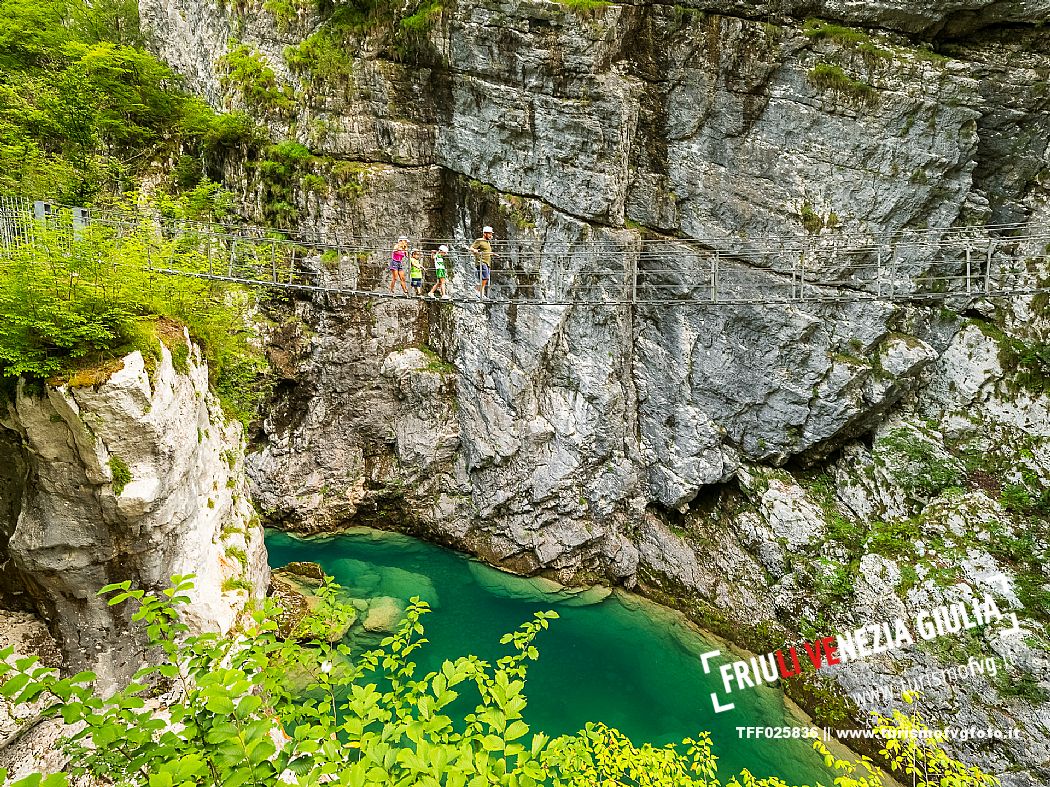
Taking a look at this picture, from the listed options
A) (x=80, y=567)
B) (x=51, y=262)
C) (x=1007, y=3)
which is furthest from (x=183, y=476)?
(x=1007, y=3)

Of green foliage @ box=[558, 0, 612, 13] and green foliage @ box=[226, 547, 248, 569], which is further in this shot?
green foliage @ box=[558, 0, 612, 13]

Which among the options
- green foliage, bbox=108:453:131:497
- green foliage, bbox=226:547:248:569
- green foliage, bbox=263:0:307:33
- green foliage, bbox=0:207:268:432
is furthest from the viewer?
green foliage, bbox=263:0:307:33

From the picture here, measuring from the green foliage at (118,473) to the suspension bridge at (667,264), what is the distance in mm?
3668

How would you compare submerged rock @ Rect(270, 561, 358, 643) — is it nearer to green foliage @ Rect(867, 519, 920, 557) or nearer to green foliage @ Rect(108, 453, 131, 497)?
green foliage @ Rect(108, 453, 131, 497)

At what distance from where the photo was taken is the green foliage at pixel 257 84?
36.0 ft

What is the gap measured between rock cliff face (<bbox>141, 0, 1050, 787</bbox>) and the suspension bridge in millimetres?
114

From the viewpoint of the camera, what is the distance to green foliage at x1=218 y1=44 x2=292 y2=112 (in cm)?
1096

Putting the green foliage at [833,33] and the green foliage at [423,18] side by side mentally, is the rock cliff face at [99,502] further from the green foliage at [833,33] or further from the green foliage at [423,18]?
the green foliage at [833,33]

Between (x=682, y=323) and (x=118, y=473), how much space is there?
8.52 meters

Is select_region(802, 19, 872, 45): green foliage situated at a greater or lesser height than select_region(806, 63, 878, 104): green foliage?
greater

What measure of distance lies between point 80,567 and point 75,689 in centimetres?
368

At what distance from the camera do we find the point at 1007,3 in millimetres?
7965

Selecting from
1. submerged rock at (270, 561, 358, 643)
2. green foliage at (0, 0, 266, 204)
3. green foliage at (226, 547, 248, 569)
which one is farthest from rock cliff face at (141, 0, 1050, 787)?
green foliage at (226, 547, 248, 569)

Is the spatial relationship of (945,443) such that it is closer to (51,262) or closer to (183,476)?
(183,476)
